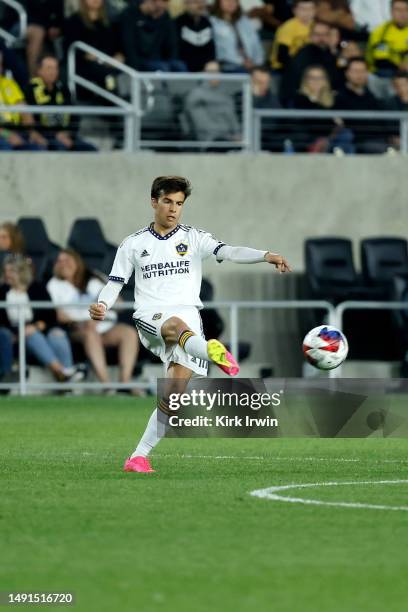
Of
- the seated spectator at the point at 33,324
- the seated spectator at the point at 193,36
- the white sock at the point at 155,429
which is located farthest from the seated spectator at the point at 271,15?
the white sock at the point at 155,429

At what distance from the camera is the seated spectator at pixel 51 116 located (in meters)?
19.9

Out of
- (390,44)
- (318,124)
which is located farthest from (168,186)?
(390,44)

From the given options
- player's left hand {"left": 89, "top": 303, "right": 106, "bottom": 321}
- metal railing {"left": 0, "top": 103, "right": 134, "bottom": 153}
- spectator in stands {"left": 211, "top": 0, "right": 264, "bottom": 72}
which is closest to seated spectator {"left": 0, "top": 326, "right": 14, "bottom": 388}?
metal railing {"left": 0, "top": 103, "right": 134, "bottom": 153}

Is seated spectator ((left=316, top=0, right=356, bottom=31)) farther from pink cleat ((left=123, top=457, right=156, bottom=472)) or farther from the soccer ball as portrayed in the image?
pink cleat ((left=123, top=457, right=156, bottom=472))

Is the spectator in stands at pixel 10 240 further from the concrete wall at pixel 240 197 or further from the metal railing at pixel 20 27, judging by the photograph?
the metal railing at pixel 20 27

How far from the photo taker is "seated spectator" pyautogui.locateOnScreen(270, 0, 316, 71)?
21.9 meters

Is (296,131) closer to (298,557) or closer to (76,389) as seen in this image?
(76,389)

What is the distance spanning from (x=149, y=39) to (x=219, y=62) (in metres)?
1.14

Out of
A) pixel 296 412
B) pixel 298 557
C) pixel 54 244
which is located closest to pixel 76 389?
pixel 54 244

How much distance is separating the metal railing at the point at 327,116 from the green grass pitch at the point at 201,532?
891cm

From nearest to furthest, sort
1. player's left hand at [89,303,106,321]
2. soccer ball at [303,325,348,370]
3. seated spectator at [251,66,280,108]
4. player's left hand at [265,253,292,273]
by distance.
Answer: player's left hand at [265,253,292,273], player's left hand at [89,303,106,321], soccer ball at [303,325,348,370], seated spectator at [251,66,280,108]

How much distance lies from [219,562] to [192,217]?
578 inches

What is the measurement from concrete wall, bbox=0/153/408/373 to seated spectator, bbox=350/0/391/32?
3.11 meters

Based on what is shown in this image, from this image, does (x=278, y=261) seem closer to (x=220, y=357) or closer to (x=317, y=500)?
(x=220, y=357)
